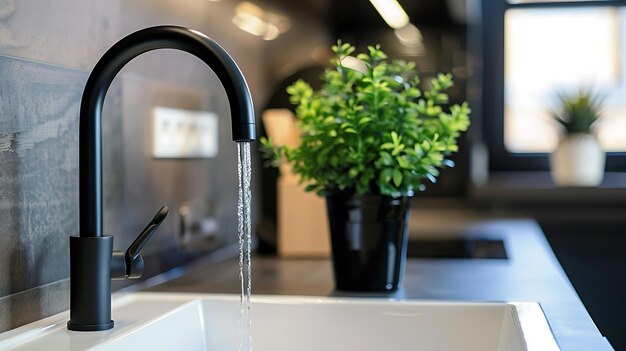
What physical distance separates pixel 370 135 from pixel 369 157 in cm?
3

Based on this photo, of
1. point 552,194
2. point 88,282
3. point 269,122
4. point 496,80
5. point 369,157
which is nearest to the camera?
point 88,282

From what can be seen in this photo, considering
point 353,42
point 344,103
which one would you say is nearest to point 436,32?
point 353,42

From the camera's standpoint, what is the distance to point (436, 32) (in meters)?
2.53

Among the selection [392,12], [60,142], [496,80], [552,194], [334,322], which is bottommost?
[334,322]

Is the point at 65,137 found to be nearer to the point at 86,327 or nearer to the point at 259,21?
the point at 86,327

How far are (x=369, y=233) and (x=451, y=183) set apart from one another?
148 centimetres

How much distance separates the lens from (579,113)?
8.93 feet

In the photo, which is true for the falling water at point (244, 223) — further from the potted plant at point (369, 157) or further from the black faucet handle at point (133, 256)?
the potted plant at point (369, 157)

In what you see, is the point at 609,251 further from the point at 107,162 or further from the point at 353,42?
the point at 107,162

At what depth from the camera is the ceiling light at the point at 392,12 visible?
85.0 inches

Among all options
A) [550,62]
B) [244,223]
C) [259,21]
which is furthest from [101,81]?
[550,62]

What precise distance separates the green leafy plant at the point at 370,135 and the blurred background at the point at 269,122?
27 cm

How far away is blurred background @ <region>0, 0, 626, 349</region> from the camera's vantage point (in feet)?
3.08

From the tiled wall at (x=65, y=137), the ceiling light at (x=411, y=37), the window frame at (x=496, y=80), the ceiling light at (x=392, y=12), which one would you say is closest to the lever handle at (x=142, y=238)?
the tiled wall at (x=65, y=137)
